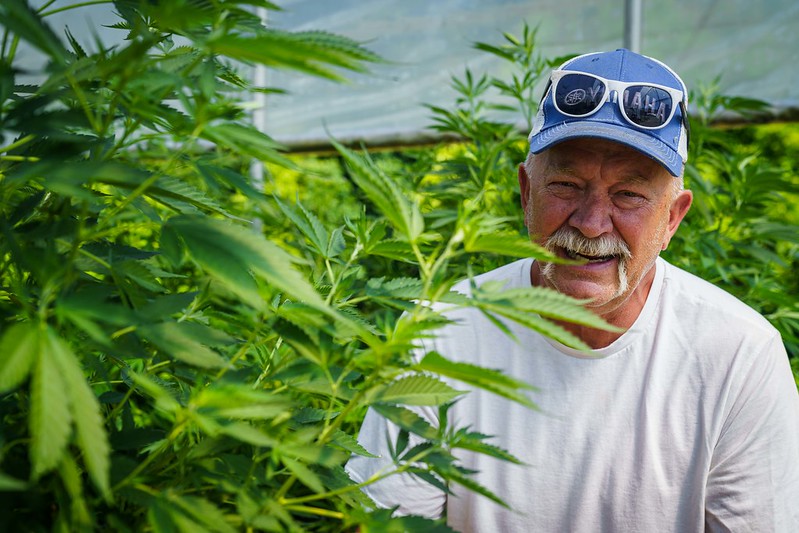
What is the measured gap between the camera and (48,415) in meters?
0.68

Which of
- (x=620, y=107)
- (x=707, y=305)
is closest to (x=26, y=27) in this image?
(x=620, y=107)

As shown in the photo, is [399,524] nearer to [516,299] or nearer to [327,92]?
[516,299]

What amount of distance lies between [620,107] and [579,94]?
11 centimetres

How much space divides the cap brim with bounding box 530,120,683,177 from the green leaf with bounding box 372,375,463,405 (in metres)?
1.20


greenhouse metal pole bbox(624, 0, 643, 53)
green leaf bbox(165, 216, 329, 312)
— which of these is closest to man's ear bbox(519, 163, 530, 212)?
greenhouse metal pole bbox(624, 0, 643, 53)

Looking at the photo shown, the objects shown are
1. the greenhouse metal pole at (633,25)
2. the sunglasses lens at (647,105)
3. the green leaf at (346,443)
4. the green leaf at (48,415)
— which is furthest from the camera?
the greenhouse metal pole at (633,25)

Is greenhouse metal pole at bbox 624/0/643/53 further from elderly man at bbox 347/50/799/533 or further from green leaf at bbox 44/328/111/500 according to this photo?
green leaf at bbox 44/328/111/500

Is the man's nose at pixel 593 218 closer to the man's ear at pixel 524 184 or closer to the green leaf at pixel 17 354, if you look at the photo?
the man's ear at pixel 524 184

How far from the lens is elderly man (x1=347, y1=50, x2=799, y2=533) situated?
198 cm

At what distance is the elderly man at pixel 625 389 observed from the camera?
198 cm

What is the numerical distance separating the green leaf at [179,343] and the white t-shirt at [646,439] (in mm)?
1075

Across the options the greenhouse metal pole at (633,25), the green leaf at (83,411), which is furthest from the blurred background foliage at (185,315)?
the greenhouse metal pole at (633,25)

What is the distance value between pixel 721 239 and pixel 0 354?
2.40 m

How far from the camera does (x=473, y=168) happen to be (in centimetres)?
270
